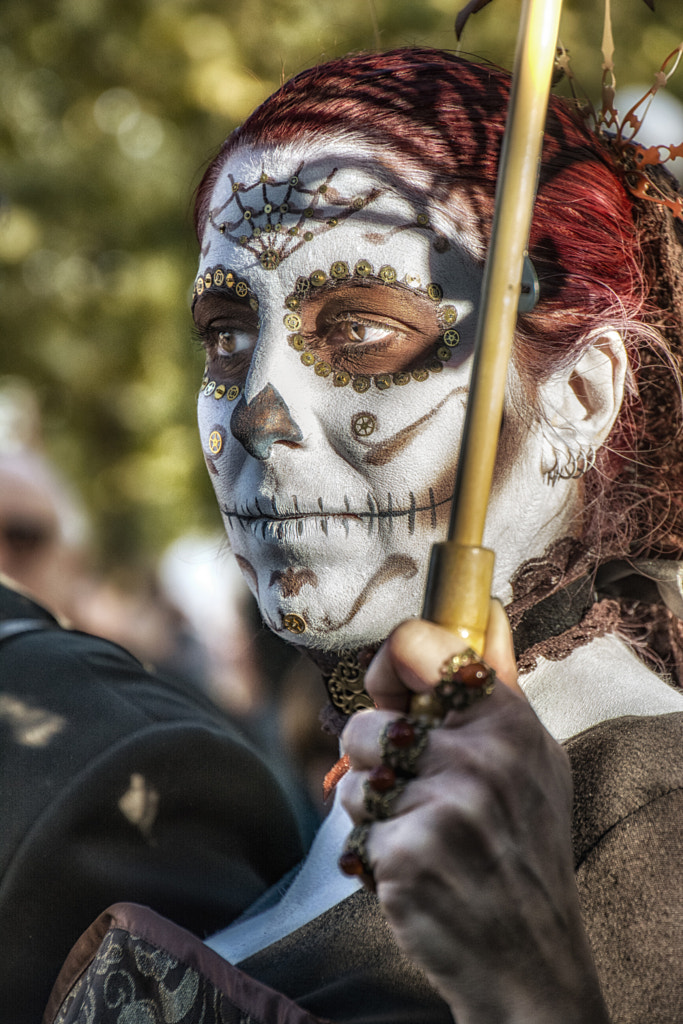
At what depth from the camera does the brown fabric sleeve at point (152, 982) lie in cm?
114

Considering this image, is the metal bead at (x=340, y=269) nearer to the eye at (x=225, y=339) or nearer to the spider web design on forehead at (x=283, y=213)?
the spider web design on forehead at (x=283, y=213)

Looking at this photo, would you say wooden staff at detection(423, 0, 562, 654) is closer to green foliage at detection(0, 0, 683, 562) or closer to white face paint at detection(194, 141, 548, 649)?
white face paint at detection(194, 141, 548, 649)

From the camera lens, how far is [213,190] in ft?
4.60

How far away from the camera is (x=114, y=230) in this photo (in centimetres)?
254

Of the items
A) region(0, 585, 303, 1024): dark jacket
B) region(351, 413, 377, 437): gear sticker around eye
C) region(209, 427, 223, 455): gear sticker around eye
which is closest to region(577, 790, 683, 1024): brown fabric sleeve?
region(351, 413, 377, 437): gear sticker around eye

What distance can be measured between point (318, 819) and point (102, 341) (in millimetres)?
1346

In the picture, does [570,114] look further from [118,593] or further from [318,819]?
[118,593]

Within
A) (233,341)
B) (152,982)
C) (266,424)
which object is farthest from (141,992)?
(233,341)

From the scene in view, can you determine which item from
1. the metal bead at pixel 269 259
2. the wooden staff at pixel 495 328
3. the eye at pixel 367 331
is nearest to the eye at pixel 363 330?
the eye at pixel 367 331

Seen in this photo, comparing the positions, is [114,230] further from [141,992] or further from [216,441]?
[141,992]

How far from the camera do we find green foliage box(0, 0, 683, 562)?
2.42 metres

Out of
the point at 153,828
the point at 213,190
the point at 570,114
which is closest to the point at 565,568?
the point at 570,114

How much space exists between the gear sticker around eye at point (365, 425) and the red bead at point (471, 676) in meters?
0.49

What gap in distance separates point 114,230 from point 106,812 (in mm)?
1525
